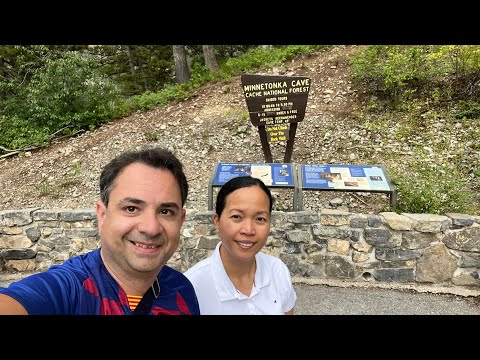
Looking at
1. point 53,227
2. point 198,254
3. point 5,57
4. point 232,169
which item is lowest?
point 198,254

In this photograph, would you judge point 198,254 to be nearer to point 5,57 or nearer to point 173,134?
point 173,134

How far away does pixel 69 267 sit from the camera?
1296 mm

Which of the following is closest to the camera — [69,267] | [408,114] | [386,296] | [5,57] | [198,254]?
[69,267]

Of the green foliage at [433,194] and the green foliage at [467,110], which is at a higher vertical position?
the green foliage at [467,110]

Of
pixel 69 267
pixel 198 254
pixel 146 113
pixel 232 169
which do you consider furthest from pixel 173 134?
pixel 69 267

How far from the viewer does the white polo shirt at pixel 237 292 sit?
1.84 m

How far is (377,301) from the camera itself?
4223 millimetres

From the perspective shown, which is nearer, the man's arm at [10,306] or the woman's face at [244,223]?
the man's arm at [10,306]

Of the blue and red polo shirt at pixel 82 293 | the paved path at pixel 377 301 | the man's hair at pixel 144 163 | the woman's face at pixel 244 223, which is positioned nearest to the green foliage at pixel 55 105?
the paved path at pixel 377 301

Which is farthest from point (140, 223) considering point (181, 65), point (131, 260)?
point (181, 65)

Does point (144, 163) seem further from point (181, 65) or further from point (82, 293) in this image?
point (181, 65)

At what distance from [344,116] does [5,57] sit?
12195mm

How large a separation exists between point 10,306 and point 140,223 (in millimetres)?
481

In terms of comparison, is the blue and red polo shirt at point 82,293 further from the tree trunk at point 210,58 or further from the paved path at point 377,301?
the tree trunk at point 210,58
